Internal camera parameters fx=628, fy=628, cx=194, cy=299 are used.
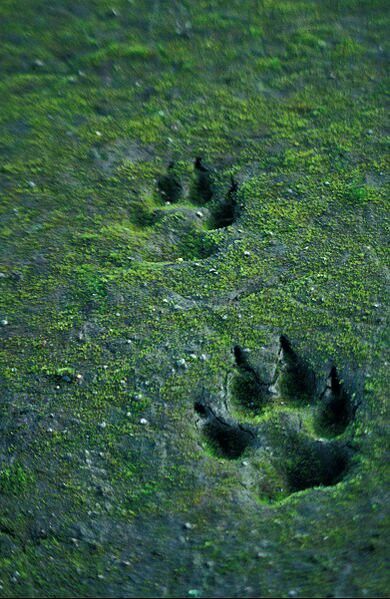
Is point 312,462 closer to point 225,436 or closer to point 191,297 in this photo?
point 225,436

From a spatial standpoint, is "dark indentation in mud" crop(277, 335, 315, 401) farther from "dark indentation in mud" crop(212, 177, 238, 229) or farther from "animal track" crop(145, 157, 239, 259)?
"dark indentation in mud" crop(212, 177, 238, 229)

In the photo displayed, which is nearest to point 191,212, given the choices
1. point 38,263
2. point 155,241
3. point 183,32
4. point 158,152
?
point 155,241

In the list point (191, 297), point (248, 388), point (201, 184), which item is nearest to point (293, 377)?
point (248, 388)

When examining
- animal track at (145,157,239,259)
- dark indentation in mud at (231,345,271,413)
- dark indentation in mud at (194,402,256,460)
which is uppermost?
animal track at (145,157,239,259)

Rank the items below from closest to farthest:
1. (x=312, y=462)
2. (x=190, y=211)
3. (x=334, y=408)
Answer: (x=312, y=462)
(x=334, y=408)
(x=190, y=211)

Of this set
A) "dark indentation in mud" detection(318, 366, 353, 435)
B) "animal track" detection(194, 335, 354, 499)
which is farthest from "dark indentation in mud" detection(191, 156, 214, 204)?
"dark indentation in mud" detection(318, 366, 353, 435)

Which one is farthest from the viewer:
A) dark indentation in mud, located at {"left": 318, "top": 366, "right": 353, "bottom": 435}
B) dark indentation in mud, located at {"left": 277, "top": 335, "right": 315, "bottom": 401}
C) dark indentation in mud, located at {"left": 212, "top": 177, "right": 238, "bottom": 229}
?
dark indentation in mud, located at {"left": 212, "top": 177, "right": 238, "bottom": 229}

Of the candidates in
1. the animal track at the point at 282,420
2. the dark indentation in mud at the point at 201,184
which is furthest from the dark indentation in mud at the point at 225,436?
the dark indentation in mud at the point at 201,184

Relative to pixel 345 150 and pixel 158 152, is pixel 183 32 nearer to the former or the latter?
pixel 158 152

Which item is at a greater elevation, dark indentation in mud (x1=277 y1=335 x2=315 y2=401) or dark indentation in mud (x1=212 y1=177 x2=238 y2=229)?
dark indentation in mud (x1=212 y1=177 x2=238 y2=229)
